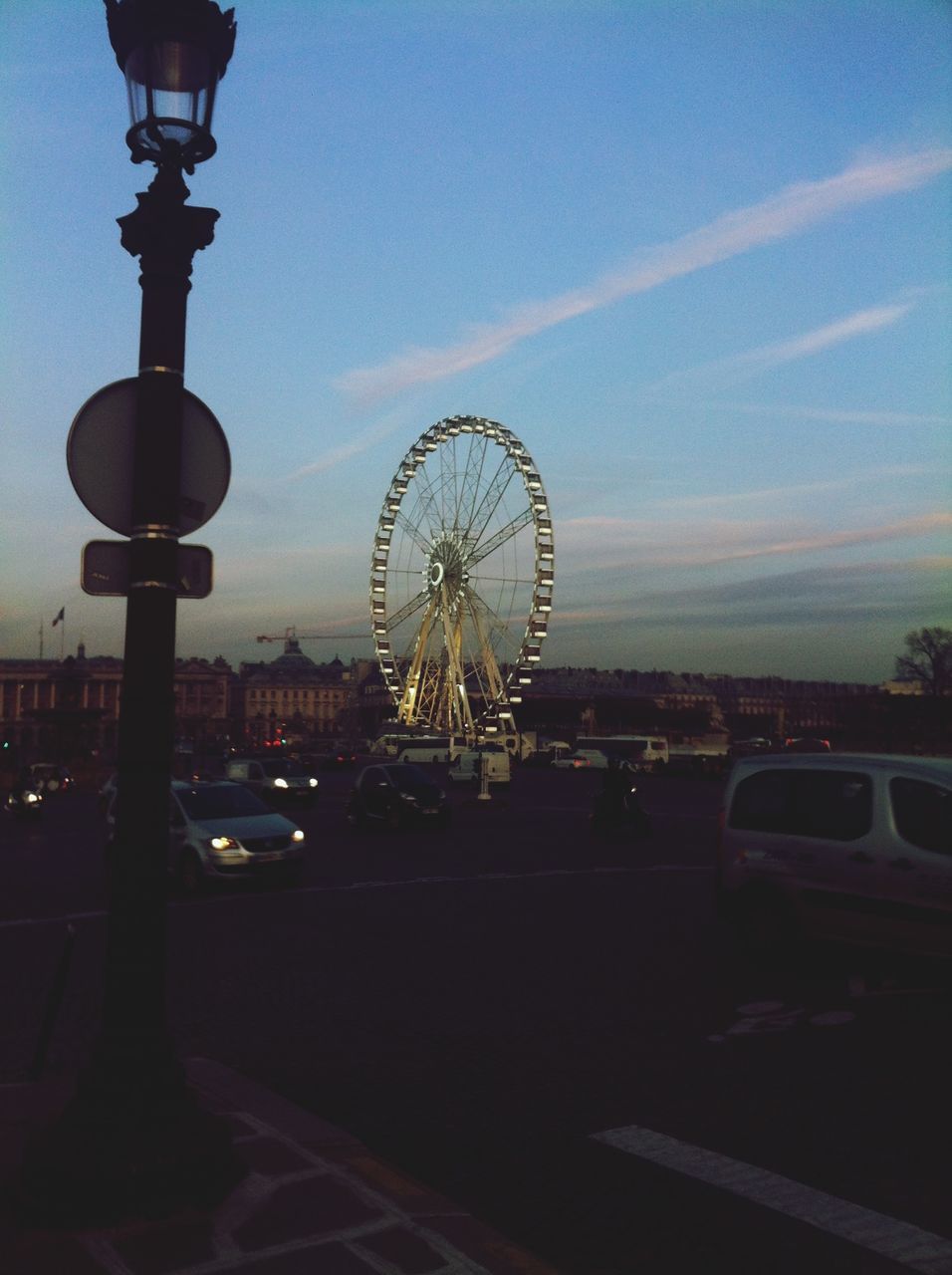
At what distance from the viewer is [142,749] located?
182 inches

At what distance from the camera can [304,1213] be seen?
472 cm

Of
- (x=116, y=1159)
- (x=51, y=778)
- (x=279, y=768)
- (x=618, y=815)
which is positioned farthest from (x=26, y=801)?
(x=116, y=1159)

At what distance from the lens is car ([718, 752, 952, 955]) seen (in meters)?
9.16

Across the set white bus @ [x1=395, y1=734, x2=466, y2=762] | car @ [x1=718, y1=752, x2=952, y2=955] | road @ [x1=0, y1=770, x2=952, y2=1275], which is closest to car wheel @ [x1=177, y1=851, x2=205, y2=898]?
road @ [x1=0, y1=770, x2=952, y2=1275]

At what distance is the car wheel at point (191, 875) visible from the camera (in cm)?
1599

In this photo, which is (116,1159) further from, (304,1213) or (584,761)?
(584,761)

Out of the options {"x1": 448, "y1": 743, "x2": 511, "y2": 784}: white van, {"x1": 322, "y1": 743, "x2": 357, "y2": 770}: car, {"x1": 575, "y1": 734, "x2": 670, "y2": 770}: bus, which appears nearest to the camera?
{"x1": 448, "y1": 743, "x2": 511, "y2": 784}: white van

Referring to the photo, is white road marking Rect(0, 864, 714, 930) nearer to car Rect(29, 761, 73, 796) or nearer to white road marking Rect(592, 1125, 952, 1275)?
white road marking Rect(592, 1125, 952, 1275)

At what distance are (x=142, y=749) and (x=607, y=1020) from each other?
4970 mm

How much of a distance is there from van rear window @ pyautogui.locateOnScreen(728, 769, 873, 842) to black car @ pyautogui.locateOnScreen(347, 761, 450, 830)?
1657cm

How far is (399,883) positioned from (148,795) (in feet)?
41.2

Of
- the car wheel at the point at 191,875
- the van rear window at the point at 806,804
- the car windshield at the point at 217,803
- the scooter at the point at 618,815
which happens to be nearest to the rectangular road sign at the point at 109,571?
the van rear window at the point at 806,804

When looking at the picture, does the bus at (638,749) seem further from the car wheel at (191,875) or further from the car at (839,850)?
the car at (839,850)

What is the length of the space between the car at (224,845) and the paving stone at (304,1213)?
11.1m
